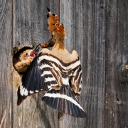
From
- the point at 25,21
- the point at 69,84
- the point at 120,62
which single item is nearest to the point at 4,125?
the point at 69,84

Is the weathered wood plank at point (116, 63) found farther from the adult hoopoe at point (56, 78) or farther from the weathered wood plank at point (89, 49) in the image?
the adult hoopoe at point (56, 78)

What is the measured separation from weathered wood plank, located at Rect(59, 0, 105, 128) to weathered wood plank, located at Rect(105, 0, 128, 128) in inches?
2.0

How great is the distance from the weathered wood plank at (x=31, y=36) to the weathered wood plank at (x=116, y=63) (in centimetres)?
47

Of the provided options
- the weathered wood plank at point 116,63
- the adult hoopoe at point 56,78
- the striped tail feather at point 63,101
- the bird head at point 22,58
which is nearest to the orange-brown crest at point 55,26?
the adult hoopoe at point 56,78

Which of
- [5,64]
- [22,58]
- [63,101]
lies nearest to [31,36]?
[22,58]

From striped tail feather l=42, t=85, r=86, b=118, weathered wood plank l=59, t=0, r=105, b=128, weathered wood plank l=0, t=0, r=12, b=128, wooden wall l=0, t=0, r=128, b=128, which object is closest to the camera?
striped tail feather l=42, t=85, r=86, b=118

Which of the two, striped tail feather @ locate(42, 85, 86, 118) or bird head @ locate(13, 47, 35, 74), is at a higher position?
bird head @ locate(13, 47, 35, 74)

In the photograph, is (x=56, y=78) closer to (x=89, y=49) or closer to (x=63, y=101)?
(x=63, y=101)

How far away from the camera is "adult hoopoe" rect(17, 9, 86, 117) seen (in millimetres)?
1206

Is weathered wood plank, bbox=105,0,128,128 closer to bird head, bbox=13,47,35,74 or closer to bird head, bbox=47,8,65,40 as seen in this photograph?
bird head, bbox=47,8,65,40

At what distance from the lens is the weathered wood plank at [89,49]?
1727mm

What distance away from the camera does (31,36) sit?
58.3 inches

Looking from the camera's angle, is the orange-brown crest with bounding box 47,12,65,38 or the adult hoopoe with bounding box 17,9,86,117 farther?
the orange-brown crest with bounding box 47,12,65,38

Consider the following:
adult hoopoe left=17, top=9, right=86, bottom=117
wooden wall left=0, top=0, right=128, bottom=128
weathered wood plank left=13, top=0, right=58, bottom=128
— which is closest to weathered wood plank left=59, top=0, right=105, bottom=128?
wooden wall left=0, top=0, right=128, bottom=128
